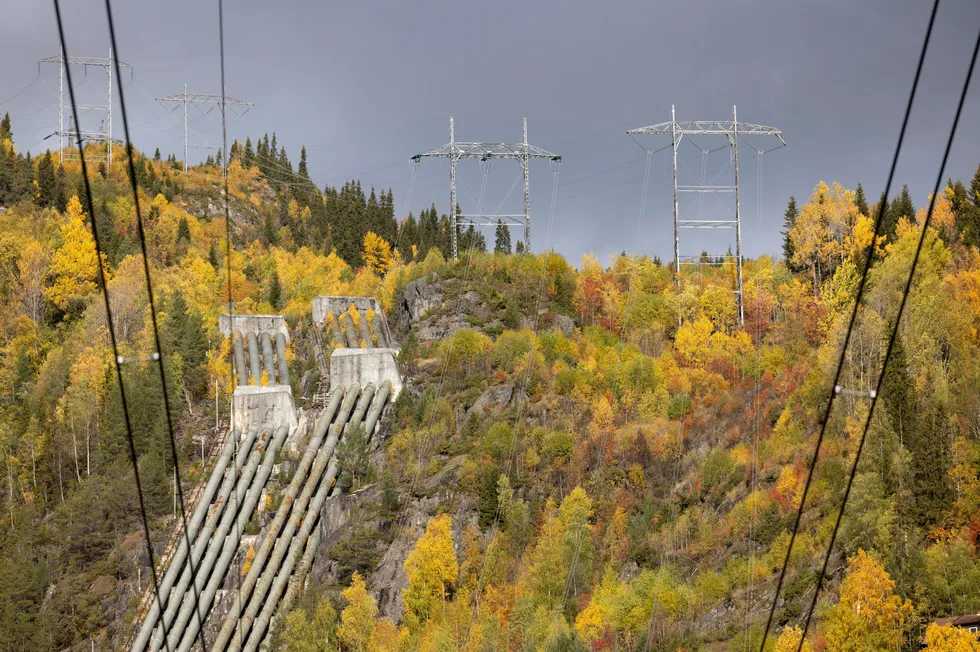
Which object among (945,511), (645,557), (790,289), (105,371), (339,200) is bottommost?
(645,557)

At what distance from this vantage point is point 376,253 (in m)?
139

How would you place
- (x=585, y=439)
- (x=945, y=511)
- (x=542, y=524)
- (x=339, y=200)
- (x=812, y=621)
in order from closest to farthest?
→ (x=812, y=621) < (x=945, y=511) < (x=542, y=524) < (x=585, y=439) < (x=339, y=200)

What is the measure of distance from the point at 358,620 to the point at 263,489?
1813 centimetres

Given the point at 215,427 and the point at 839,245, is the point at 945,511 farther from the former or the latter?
the point at 215,427

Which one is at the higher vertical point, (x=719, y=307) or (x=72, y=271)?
(x=72, y=271)

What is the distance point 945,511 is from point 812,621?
10.2m

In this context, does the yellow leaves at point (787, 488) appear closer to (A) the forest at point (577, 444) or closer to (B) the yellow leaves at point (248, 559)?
(A) the forest at point (577, 444)

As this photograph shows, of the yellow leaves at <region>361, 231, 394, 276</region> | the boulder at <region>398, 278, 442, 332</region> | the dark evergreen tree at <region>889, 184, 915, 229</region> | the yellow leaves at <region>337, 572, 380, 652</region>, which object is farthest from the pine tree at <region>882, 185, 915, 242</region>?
the yellow leaves at <region>361, 231, 394, 276</region>

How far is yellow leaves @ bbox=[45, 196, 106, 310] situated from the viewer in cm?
9825

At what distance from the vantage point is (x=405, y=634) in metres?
58.2

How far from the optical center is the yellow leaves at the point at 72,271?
9825 cm

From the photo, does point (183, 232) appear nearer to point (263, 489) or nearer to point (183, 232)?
point (183, 232)

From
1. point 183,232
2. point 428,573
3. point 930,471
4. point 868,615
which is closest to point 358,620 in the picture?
point 428,573

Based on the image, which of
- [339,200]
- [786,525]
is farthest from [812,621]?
[339,200]
